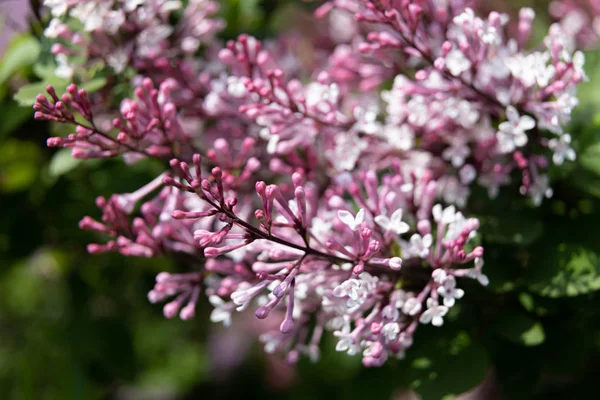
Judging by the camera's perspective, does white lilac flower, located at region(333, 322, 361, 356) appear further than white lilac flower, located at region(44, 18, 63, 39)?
No

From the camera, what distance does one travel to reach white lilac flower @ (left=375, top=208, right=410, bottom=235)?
73cm

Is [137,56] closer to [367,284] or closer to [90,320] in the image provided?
[367,284]

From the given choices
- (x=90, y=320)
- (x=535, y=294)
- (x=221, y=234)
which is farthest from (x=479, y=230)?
(x=90, y=320)

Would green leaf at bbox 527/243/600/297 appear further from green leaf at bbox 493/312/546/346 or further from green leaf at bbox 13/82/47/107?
green leaf at bbox 13/82/47/107

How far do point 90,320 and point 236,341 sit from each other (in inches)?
42.0

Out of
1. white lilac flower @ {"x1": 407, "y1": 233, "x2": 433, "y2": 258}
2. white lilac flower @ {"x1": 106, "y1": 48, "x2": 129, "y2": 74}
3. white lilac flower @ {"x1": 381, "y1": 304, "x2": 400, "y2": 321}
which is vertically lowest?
white lilac flower @ {"x1": 381, "y1": 304, "x2": 400, "y2": 321}

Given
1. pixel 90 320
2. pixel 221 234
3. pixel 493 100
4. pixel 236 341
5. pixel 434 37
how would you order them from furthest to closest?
pixel 236 341, pixel 90 320, pixel 434 37, pixel 493 100, pixel 221 234

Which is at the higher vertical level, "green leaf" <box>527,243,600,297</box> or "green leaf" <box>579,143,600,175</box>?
"green leaf" <box>579,143,600,175</box>

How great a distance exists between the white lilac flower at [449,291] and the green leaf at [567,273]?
16 cm

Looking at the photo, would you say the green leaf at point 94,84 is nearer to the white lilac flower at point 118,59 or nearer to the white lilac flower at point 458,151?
the white lilac flower at point 118,59

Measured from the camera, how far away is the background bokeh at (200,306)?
867 millimetres

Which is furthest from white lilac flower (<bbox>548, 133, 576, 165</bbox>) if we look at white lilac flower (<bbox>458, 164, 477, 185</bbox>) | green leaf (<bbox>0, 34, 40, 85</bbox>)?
green leaf (<bbox>0, 34, 40, 85</bbox>)

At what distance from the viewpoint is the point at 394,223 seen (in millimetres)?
732

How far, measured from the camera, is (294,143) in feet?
2.91
